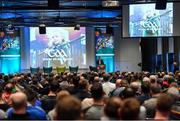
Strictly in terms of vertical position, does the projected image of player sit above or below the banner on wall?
above

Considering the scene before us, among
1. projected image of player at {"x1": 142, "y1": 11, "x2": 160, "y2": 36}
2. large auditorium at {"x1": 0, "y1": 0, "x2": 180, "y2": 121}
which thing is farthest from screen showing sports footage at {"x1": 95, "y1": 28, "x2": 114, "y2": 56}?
projected image of player at {"x1": 142, "y1": 11, "x2": 160, "y2": 36}

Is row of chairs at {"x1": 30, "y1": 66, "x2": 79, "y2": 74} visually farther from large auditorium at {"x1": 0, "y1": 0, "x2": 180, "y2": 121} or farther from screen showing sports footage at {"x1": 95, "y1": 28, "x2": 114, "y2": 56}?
screen showing sports footage at {"x1": 95, "y1": 28, "x2": 114, "y2": 56}

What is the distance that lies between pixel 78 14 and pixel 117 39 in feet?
22.1

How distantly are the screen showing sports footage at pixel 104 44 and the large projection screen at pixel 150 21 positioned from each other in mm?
17423

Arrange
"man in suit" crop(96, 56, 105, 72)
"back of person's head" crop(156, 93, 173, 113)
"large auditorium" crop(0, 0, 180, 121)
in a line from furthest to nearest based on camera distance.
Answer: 1. "man in suit" crop(96, 56, 105, 72)
2. "large auditorium" crop(0, 0, 180, 121)
3. "back of person's head" crop(156, 93, 173, 113)

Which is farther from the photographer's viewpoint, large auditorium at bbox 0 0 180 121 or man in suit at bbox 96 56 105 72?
man in suit at bbox 96 56 105 72

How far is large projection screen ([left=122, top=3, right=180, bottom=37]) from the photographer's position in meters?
18.0

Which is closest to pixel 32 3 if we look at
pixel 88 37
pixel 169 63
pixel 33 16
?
pixel 33 16

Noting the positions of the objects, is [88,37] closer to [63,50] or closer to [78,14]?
[63,50]

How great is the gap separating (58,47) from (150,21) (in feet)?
59.4

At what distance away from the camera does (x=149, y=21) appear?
59.5 feet

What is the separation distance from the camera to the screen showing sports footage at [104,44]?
36.1 meters

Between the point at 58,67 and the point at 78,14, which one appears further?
the point at 58,67

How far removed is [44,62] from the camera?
35406 mm
